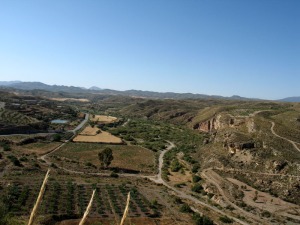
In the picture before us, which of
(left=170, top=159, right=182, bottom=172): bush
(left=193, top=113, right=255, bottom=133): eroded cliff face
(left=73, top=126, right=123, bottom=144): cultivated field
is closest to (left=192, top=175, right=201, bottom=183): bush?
(left=170, top=159, right=182, bottom=172): bush

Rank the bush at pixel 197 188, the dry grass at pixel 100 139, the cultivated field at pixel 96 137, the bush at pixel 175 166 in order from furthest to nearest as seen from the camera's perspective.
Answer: the cultivated field at pixel 96 137 → the dry grass at pixel 100 139 → the bush at pixel 175 166 → the bush at pixel 197 188

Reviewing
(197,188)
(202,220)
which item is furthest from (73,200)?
(197,188)

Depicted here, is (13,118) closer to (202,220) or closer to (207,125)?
(207,125)

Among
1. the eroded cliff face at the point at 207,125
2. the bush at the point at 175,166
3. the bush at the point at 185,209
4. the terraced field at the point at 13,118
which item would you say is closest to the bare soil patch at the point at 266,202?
the bush at the point at 185,209

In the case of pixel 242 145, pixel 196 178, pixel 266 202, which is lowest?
pixel 196 178

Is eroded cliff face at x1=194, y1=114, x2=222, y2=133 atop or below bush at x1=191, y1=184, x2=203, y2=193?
atop

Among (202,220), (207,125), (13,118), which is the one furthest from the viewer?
(207,125)

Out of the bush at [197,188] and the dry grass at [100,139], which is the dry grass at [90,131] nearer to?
the dry grass at [100,139]

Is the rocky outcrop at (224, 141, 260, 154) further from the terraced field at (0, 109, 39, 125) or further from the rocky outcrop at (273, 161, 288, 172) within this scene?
the terraced field at (0, 109, 39, 125)
